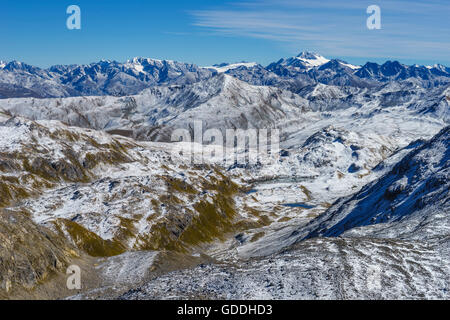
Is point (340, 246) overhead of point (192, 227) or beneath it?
overhead

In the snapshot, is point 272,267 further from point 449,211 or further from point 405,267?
point 449,211

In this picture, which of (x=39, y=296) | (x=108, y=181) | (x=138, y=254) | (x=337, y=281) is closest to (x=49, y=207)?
(x=108, y=181)

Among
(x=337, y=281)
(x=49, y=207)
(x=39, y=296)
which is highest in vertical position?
(x=337, y=281)

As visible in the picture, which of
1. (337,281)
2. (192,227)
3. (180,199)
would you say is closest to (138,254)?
(337,281)

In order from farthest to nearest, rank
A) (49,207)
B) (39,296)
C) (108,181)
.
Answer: (108,181) < (49,207) < (39,296)

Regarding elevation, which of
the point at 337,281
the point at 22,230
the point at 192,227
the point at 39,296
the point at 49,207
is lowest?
the point at 192,227

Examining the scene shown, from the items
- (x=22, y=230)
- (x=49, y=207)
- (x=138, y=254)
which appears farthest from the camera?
(x=49, y=207)
